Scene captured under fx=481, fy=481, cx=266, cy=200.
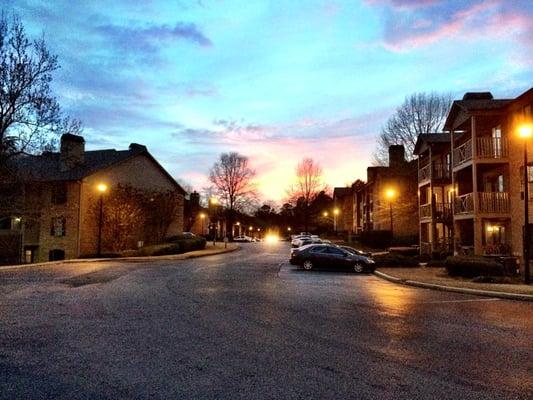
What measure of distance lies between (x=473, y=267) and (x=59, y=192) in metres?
32.4

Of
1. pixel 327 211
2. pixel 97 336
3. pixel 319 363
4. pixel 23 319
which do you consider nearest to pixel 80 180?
pixel 23 319

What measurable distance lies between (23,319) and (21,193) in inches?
967

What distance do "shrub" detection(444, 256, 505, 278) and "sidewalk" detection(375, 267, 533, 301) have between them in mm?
546

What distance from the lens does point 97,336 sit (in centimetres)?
887

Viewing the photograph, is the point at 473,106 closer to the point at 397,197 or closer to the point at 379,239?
the point at 379,239

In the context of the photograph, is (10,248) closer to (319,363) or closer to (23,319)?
(23,319)

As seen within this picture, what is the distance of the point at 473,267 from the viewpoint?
2048 centimetres

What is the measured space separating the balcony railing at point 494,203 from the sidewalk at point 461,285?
17.0 ft

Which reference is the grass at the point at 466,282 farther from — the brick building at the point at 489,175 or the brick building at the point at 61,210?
the brick building at the point at 61,210

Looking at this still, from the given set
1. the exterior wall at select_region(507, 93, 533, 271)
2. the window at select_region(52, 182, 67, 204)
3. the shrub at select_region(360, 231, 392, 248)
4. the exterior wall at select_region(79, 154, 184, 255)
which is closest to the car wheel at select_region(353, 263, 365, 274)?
the exterior wall at select_region(507, 93, 533, 271)

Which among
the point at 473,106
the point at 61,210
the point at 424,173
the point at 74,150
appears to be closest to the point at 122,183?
the point at 74,150

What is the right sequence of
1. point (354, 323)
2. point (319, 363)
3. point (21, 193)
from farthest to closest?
point (21, 193)
point (354, 323)
point (319, 363)

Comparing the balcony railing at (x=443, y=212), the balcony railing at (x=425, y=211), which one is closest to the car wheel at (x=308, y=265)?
the balcony railing at (x=443, y=212)

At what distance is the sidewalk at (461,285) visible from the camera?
15545mm
